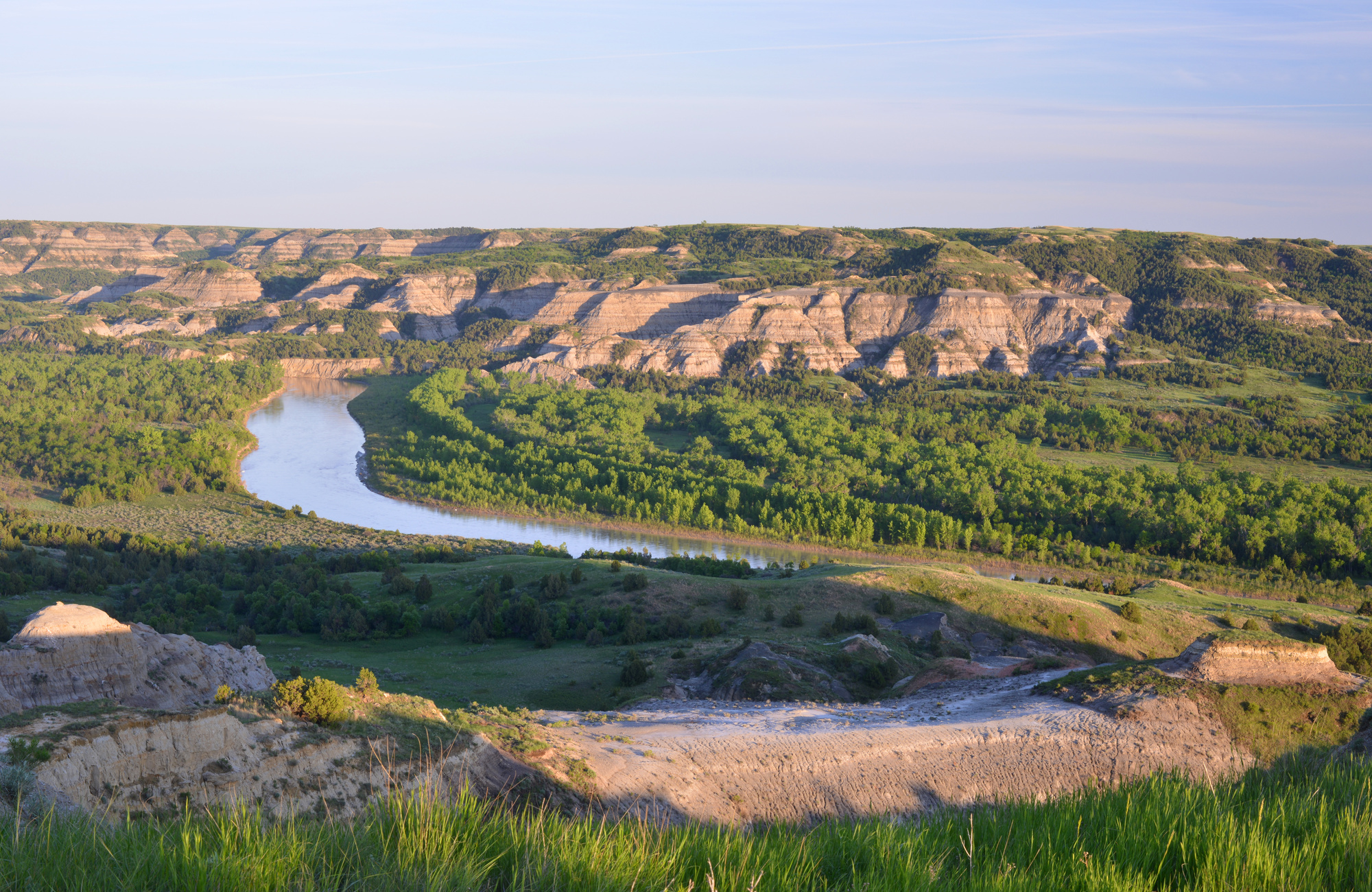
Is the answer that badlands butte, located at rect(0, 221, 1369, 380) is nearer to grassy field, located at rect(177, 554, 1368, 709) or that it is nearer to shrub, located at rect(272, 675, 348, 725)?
grassy field, located at rect(177, 554, 1368, 709)

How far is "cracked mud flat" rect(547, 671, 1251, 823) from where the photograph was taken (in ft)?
61.4

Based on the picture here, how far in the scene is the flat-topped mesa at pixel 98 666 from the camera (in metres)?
23.6

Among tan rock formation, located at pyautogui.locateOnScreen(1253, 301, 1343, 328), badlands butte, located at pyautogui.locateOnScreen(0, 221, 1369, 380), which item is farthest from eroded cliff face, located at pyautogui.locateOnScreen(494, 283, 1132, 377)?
tan rock formation, located at pyautogui.locateOnScreen(1253, 301, 1343, 328)

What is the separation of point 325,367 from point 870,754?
161689 millimetres

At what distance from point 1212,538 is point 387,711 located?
64.6 meters

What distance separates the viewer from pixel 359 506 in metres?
83.3

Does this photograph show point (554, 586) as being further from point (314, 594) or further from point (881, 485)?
point (881, 485)

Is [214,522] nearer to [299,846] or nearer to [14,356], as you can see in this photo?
[299,846]

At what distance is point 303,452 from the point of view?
4107 inches

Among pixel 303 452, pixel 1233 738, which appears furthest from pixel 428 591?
pixel 303 452

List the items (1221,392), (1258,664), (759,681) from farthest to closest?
(1221,392), (759,681), (1258,664)

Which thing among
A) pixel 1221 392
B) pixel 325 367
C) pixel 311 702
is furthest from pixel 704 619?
pixel 325 367

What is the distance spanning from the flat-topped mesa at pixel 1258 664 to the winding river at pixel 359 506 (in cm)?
4106

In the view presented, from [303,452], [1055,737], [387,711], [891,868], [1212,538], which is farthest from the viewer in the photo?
[303,452]
